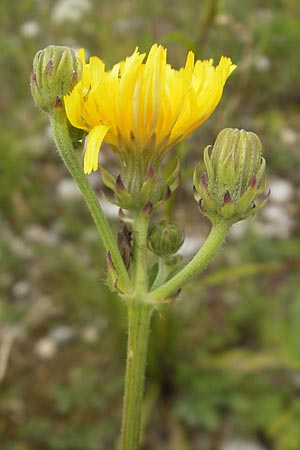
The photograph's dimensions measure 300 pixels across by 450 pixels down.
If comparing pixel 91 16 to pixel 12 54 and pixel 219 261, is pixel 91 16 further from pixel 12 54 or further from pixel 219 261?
pixel 219 261

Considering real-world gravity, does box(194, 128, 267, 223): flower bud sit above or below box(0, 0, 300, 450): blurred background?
above

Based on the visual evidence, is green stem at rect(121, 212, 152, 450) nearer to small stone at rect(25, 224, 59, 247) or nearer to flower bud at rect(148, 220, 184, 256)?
flower bud at rect(148, 220, 184, 256)

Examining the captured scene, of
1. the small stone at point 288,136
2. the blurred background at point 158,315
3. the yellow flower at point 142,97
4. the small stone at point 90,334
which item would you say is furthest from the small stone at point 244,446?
the small stone at point 288,136

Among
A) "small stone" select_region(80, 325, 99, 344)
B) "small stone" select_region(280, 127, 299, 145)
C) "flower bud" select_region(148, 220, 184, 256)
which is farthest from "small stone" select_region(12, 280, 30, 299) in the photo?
"flower bud" select_region(148, 220, 184, 256)

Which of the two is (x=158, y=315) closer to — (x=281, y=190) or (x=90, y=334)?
(x=90, y=334)

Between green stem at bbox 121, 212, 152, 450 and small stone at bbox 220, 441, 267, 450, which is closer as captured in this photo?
green stem at bbox 121, 212, 152, 450

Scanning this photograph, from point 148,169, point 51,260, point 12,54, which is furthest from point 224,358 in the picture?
point 12,54
